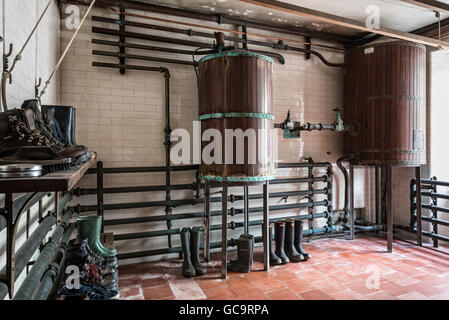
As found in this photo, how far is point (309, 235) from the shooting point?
15.5 feet

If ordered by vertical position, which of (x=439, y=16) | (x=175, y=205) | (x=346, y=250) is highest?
(x=439, y=16)

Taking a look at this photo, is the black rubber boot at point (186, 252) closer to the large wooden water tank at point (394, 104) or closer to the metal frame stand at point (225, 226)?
the metal frame stand at point (225, 226)

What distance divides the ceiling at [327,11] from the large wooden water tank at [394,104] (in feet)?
1.71

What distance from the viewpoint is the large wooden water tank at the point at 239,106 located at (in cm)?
328

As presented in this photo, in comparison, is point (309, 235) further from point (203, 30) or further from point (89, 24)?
point (89, 24)

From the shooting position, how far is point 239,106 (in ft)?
10.8

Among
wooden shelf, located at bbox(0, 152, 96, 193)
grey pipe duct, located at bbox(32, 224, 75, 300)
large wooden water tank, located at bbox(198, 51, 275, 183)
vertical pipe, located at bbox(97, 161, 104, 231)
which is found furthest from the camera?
vertical pipe, located at bbox(97, 161, 104, 231)

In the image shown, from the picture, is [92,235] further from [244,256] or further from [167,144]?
[244,256]

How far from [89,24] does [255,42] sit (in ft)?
7.78

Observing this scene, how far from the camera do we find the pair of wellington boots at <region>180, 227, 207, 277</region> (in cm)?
346

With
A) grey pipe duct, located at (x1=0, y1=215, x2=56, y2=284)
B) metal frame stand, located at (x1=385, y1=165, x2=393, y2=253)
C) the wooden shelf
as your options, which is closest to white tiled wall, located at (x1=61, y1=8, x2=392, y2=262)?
metal frame stand, located at (x1=385, y1=165, x2=393, y2=253)

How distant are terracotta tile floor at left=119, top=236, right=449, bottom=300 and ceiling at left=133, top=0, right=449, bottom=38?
3.52 metres

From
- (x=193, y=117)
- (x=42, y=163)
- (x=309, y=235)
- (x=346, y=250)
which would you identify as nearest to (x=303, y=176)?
(x=309, y=235)

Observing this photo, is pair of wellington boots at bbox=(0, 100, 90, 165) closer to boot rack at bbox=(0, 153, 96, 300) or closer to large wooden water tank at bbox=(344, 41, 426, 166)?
boot rack at bbox=(0, 153, 96, 300)
